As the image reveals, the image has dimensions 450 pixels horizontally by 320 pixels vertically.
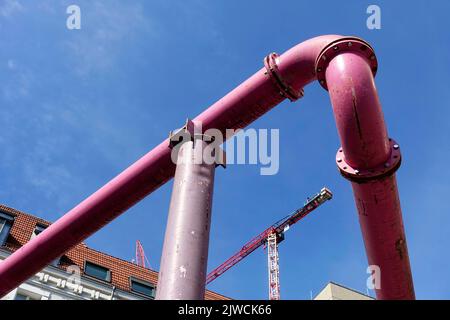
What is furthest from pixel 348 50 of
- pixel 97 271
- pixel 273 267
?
pixel 273 267

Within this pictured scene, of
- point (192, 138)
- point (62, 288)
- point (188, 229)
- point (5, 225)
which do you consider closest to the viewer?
point (188, 229)

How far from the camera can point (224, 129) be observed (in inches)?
244

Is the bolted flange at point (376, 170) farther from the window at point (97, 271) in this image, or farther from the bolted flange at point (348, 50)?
the window at point (97, 271)

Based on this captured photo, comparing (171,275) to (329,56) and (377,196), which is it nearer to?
(377,196)

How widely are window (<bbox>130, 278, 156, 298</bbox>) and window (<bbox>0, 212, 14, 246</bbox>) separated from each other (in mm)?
5505

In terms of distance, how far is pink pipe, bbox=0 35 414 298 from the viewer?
16.8 feet

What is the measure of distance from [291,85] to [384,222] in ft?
6.24

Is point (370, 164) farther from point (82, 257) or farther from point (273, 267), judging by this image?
point (273, 267)

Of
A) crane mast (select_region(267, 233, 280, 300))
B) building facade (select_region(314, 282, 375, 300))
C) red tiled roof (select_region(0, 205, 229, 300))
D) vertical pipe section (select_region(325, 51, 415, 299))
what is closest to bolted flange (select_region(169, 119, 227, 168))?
vertical pipe section (select_region(325, 51, 415, 299))

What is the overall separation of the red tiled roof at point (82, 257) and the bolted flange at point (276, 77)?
16571 mm

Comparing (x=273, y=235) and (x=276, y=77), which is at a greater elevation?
→ (x=273, y=235)

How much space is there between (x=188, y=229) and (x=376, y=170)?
195 centimetres
